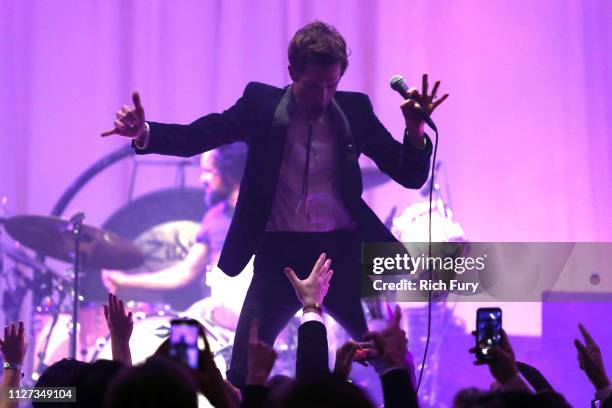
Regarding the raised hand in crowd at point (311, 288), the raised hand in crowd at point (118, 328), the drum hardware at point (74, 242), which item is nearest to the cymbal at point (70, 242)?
the drum hardware at point (74, 242)

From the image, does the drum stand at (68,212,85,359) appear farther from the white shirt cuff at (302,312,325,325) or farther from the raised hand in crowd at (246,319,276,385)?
the raised hand in crowd at (246,319,276,385)

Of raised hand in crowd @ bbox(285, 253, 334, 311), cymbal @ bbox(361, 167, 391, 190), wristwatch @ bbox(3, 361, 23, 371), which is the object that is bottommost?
wristwatch @ bbox(3, 361, 23, 371)

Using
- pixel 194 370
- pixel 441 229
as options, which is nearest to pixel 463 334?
pixel 441 229

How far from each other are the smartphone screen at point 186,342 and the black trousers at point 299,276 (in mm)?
1489

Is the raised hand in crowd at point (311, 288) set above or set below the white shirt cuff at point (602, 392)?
above

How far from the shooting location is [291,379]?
191 centimetres

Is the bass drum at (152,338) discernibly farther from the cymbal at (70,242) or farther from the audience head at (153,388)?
the audience head at (153,388)

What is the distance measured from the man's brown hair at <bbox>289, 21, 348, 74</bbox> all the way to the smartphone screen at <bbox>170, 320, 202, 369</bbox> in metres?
1.65

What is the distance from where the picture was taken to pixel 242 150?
531cm

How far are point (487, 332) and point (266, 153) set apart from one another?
1.37 meters

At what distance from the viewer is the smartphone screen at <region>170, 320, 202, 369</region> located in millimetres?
1758

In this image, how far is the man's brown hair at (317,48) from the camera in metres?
3.21

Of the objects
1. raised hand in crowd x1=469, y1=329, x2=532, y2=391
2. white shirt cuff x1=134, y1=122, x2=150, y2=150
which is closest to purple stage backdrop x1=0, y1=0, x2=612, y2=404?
white shirt cuff x1=134, y1=122, x2=150, y2=150

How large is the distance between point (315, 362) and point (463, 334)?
2951 mm
